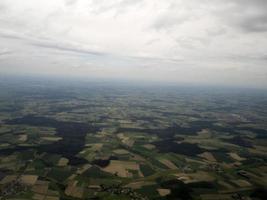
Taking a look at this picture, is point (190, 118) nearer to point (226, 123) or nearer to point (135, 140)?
point (226, 123)

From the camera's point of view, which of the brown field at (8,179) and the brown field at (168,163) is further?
the brown field at (168,163)

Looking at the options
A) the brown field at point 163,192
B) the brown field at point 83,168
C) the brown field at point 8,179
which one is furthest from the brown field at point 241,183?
the brown field at point 8,179

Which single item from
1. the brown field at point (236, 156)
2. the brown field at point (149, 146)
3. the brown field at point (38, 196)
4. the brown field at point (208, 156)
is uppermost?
A: the brown field at point (38, 196)

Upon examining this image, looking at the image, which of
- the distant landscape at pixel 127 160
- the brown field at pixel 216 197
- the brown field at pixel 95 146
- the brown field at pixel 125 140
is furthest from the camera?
the brown field at pixel 125 140

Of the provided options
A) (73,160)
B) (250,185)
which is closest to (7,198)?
(73,160)

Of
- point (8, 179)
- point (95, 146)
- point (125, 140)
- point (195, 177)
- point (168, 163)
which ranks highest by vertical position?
point (8, 179)

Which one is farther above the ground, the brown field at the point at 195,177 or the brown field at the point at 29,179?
the brown field at the point at 195,177

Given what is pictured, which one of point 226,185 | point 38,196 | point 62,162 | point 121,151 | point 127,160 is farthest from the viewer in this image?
point 121,151

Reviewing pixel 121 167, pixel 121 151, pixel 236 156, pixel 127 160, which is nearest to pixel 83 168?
pixel 121 167

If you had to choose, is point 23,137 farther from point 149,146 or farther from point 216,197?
point 216,197

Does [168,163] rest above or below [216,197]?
below

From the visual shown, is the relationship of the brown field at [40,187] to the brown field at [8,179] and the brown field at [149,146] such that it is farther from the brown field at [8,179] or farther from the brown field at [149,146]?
the brown field at [149,146]

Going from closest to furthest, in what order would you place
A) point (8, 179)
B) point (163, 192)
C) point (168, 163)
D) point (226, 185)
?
point (163, 192)
point (8, 179)
point (226, 185)
point (168, 163)
